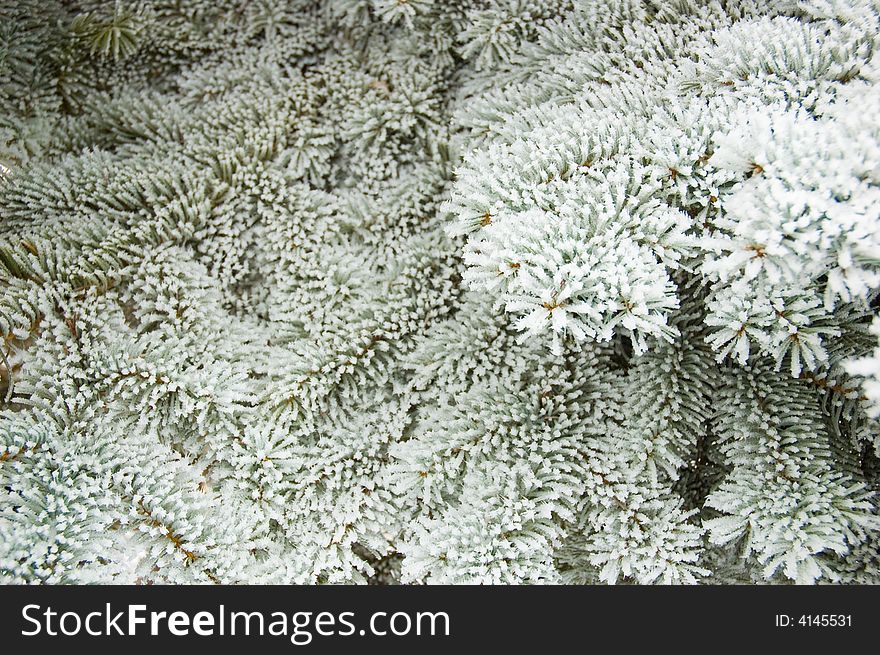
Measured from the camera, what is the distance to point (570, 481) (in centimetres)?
69

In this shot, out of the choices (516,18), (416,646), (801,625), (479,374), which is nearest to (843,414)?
(801,625)

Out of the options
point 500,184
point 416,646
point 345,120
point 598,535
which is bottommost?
point 416,646

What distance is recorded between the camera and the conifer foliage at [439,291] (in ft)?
1.87

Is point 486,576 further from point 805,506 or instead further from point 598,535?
point 805,506

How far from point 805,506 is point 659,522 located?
143 mm

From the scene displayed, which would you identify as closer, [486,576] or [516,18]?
[486,576]

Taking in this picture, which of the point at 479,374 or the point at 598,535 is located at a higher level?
the point at 479,374

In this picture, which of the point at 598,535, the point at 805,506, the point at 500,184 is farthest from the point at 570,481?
the point at 500,184

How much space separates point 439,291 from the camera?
2.62 feet

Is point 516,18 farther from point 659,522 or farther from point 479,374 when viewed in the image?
point 659,522

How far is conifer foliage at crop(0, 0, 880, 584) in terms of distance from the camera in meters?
0.57

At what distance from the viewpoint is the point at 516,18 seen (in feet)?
2.72

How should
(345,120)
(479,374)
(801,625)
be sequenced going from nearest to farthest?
(801,625) < (479,374) < (345,120)

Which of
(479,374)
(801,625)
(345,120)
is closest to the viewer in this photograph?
(801,625)
